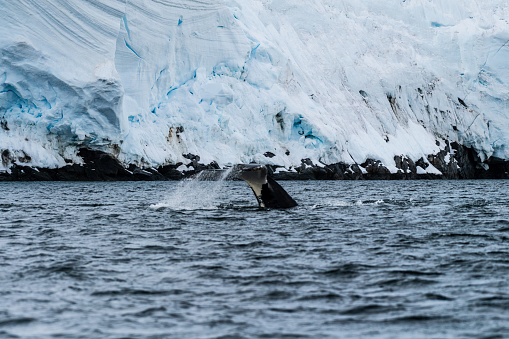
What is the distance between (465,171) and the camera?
2424 inches

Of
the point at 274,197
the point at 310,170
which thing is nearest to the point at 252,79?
the point at 310,170

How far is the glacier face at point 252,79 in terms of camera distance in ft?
117

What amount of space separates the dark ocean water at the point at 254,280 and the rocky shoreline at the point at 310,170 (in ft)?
83.8

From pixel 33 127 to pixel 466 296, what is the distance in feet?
108

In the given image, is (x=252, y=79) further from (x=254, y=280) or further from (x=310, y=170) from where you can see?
(x=254, y=280)

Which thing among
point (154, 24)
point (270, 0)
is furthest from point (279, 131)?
point (270, 0)

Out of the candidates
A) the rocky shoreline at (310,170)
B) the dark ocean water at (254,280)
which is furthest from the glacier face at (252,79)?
the dark ocean water at (254,280)

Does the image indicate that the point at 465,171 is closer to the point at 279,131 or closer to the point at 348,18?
the point at 348,18

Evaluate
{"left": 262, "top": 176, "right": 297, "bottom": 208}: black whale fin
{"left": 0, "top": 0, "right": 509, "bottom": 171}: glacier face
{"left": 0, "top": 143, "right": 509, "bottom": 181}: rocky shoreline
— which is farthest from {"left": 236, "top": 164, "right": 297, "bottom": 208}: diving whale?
{"left": 0, "top": 143, "right": 509, "bottom": 181}: rocky shoreline

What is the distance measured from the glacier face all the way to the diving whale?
21236 millimetres

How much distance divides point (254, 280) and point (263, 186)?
868cm

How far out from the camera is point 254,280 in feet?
23.5

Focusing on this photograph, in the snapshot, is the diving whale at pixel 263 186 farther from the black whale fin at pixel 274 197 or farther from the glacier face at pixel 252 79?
the glacier face at pixel 252 79

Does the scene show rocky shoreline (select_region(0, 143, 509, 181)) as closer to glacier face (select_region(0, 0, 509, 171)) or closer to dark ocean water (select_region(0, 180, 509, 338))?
glacier face (select_region(0, 0, 509, 171))
